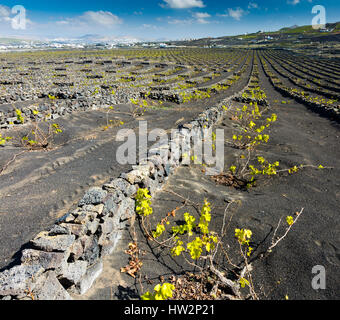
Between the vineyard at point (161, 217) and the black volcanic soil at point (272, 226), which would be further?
the black volcanic soil at point (272, 226)

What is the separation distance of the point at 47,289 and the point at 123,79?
38336 mm

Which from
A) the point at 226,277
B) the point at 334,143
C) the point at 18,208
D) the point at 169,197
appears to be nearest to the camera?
the point at 226,277

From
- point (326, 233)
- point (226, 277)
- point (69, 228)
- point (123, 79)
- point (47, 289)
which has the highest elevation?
point (123, 79)

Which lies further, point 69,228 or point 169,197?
point 169,197

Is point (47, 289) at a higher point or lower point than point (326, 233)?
higher

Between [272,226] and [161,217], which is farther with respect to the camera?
[161,217]

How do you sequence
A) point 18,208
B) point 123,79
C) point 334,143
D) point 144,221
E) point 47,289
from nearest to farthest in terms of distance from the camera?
point 47,289
point 144,221
point 18,208
point 334,143
point 123,79

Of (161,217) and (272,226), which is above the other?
(161,217)

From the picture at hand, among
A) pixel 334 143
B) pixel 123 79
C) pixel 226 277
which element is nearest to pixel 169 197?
pixel 226 277

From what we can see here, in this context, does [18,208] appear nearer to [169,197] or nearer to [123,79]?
[169,197]

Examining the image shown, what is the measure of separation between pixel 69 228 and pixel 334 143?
14300 millimetres

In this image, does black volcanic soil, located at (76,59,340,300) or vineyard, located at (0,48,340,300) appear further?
black volcanic soil, located at (76,59,340,300)
